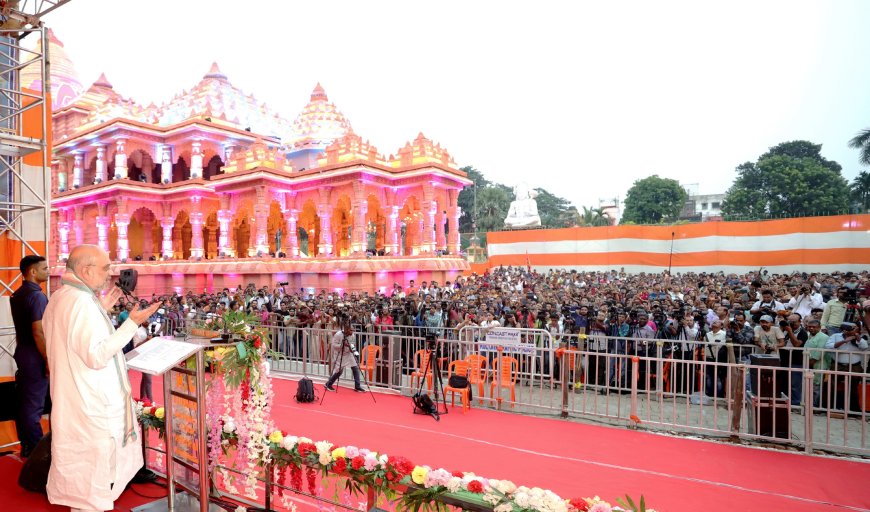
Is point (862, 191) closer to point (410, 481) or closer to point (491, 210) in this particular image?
point (491, 210)

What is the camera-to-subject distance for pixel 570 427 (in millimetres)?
6672

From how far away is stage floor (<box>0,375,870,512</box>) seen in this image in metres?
4.53

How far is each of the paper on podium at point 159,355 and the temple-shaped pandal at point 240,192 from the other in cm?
1801

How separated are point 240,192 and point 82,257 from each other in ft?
76.0

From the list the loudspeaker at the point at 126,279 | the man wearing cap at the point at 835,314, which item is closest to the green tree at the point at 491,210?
the man wearing cap at the point at 835,314

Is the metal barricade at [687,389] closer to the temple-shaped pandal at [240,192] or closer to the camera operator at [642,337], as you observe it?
the camera operator at [642,337]

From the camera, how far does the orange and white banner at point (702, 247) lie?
76.0 feet

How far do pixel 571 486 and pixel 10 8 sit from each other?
8.58m

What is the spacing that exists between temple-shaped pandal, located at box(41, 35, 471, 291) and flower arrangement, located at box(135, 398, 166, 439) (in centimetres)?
1691

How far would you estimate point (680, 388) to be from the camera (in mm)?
8078

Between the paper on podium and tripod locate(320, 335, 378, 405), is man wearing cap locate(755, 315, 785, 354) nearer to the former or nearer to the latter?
tripod locate(320, 335, 378, 405)

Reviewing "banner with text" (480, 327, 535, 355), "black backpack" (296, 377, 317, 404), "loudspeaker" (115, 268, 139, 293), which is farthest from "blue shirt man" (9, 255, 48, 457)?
"banner with text" (480, 327, 535, 355)

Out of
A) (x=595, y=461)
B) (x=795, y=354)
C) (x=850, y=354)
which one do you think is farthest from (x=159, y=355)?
(x=795, y=354)

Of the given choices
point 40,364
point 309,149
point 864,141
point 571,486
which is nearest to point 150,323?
point 40,364
